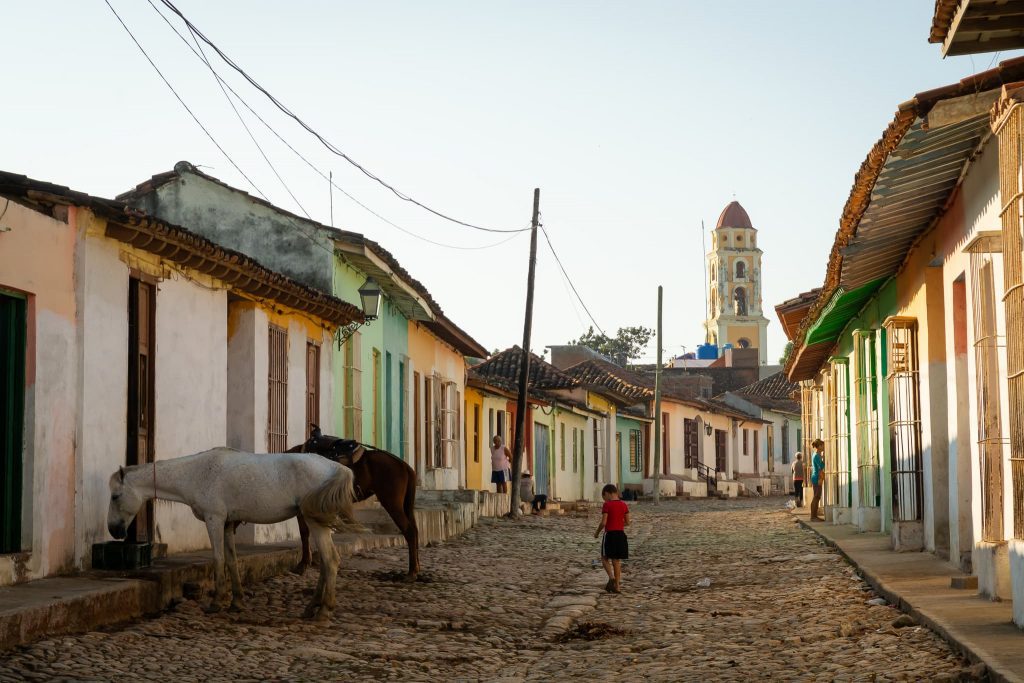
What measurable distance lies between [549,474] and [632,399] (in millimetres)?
7708

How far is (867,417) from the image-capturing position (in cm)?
1720

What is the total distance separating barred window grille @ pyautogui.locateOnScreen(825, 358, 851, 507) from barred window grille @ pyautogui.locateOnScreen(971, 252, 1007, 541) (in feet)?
35.1

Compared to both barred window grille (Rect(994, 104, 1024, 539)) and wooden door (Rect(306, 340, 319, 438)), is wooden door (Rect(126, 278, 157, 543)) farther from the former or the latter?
barred window grille (Rect(994, 104, 1024, 539))

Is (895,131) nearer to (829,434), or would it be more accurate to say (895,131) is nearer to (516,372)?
(829,434)

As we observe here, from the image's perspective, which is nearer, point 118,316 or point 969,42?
point 969,42

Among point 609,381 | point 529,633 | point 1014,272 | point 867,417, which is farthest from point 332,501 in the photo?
point 609,381

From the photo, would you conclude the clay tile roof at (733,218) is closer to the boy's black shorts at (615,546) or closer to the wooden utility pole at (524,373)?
the wooden utility pole at (524,373)

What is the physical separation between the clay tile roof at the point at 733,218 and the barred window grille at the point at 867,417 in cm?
7033

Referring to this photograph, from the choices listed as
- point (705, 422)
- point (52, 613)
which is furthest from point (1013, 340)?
point (705, 422)

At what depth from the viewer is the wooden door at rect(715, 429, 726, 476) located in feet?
172

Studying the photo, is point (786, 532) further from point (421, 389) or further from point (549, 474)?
point (549, 474)

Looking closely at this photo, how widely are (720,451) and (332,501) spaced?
44.7 metres

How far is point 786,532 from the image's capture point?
19828 mm

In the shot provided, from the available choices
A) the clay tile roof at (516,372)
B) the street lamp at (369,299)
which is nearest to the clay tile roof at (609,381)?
the clay tile roof at (516,372)
